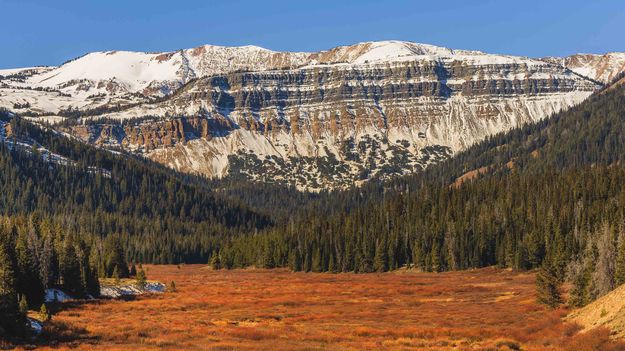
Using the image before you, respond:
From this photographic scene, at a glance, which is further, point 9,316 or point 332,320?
point 332,320

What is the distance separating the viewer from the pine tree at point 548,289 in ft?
250

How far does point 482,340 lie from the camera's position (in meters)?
57.3

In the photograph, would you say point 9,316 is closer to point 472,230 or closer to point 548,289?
point 548,289

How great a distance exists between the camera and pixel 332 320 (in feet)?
249

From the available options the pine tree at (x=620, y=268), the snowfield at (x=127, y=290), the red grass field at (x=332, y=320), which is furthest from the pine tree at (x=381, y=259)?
the pine tree at (x=620, y=268)

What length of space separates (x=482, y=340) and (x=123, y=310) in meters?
47.4

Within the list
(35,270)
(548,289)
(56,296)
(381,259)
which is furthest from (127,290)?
(381,259)

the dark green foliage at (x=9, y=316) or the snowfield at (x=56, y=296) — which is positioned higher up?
the dark green foliage at (x=9, y=316)

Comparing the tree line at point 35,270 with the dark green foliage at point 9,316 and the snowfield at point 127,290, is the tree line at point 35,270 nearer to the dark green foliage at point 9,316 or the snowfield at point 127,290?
the dark green foliage at point 9,316

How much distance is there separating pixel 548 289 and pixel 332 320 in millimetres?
23694

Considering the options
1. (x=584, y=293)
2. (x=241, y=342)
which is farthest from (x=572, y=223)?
(x=241, y=342)

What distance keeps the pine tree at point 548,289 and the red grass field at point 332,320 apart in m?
1.27

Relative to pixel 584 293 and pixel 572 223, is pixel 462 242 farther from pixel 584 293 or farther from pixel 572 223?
pixel 584 293

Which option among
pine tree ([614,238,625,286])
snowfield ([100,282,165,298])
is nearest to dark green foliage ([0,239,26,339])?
snowfield ([100,282,165,298])
